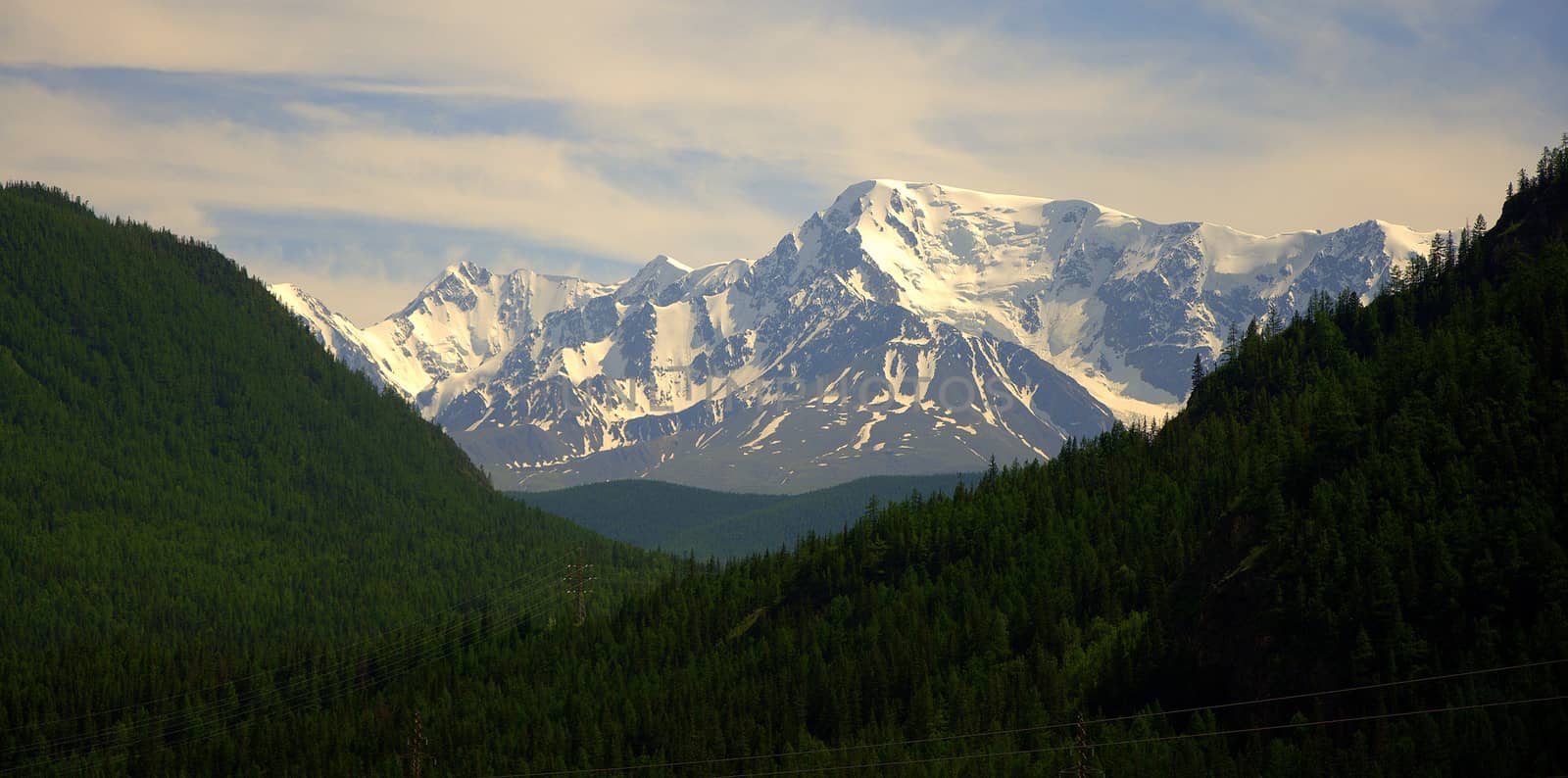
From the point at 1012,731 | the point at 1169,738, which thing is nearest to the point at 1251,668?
the point at 1169,738

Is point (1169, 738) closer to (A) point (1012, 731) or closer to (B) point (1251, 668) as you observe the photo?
(B) point (1251, 668)

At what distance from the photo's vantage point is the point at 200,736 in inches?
7771

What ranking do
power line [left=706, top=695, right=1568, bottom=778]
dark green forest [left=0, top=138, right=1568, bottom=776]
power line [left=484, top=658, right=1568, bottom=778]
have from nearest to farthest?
power line [left=706, top=695, right=1568, bottom=778], dark green forest [left=0, top=138, right=1568, bottom=776], power line [left=484, top=658, right=1568, bottom=778]

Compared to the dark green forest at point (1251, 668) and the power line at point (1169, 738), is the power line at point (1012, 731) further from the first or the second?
the power line at point (1169, 738)

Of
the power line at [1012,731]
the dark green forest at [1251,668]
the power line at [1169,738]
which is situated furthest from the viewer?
the power line at [1012,731]

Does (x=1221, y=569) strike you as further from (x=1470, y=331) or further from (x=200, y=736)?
(x=200, y=736)

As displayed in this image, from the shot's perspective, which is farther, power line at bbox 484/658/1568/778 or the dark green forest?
power line at bbox 484/658/1568/778

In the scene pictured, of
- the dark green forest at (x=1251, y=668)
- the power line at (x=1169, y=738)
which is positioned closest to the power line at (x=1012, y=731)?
the dark green forest at (x=1251, y=668)

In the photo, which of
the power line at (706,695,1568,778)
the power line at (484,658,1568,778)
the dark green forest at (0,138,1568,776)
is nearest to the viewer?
the power line at (706,695,1568,778)

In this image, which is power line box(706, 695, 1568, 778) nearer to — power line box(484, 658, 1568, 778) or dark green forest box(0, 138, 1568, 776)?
dark green forest box(0, 138, 1568, 776)

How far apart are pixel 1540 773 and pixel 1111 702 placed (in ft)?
166

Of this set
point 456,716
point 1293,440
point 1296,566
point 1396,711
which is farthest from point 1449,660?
point 456,716

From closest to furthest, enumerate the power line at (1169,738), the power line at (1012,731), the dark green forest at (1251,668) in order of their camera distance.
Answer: the power line at (1169,738), the dark green forest at (1251,668), the power line at (1012,731)

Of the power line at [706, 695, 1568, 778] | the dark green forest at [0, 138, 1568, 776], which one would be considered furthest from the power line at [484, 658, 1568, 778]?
the power line at [706, 695, 1568, 778]
